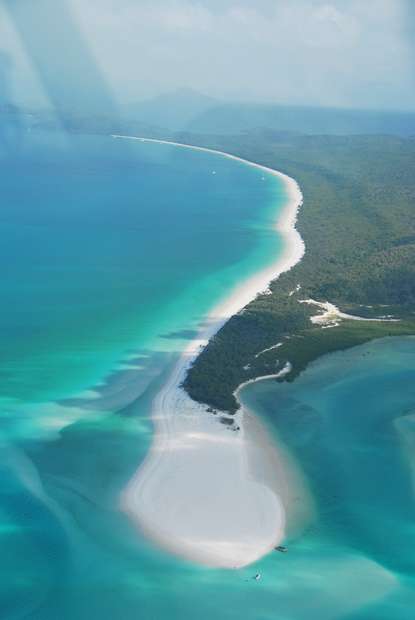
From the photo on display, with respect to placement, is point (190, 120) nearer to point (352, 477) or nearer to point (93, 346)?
point (93, 346)

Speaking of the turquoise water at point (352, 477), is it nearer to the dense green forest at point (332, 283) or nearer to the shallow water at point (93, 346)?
the dense green forest at point (332, 283)

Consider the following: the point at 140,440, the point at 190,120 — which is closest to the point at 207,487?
the point at 140,440

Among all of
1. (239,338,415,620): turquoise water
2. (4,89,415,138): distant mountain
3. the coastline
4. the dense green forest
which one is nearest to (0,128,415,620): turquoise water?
(239,338,415,620): turquoise water

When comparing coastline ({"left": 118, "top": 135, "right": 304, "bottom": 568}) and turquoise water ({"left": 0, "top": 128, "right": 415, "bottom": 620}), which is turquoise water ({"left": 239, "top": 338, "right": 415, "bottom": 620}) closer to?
turquoise water ({"left": 0, "top": 128, "right": 415, "bottom": 620})

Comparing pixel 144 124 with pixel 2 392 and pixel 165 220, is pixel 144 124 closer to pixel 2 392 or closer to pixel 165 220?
pixel 165 220

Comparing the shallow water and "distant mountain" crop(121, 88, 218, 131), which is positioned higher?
"distant mountain" crop(121, 88, 218, 131)

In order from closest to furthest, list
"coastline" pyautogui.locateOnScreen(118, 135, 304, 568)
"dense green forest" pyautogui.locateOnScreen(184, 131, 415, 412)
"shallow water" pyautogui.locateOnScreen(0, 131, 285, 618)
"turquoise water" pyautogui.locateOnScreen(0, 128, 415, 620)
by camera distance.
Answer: "turquoise water" pyautogui.locateOnScreen(0, 128, 415, 620) → "shallow water" pyautogui.locateOnScreen(0, 131, 285, 618) → "coastline" pyautogui.locateOnScreen(118, 135, 304, 568) → "dense green forest" pyautogui.locateOnScreen(184, 131, 415, 412)

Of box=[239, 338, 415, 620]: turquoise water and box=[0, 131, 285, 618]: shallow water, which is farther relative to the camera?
box=[0, 131, 285, 618]: shallow water
